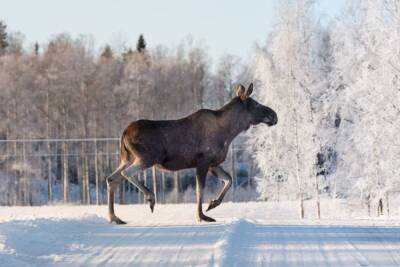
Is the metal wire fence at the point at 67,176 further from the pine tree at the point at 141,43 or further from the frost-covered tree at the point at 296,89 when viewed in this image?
the pine tree at the point at 141,43

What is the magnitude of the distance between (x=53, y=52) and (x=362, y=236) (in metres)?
61.7

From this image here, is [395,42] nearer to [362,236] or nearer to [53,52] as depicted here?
[362,236]

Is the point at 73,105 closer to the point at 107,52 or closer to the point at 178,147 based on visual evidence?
the point at 107,52

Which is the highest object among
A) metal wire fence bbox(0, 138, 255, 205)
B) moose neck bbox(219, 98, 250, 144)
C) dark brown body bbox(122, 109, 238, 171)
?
moose neck bbox(219, 98, 250, 144)

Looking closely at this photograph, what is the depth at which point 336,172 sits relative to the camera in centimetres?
3834

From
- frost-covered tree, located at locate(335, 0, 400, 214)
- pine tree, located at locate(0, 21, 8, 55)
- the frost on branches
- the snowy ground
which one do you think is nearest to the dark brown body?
the snowy ground

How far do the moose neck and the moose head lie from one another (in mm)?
102

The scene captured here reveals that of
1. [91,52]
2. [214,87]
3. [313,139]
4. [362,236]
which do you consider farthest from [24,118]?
[362,236]

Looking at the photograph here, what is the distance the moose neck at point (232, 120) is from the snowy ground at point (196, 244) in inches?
100

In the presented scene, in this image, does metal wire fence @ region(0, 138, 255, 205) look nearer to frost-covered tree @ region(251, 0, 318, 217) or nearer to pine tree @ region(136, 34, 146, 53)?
frost-covered tree @ region(251, 0, 318, 217)

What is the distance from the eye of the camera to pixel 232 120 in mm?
14516

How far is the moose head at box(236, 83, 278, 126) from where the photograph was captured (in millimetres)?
14789

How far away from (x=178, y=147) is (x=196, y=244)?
441 cm

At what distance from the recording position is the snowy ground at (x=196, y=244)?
841 centimetres
